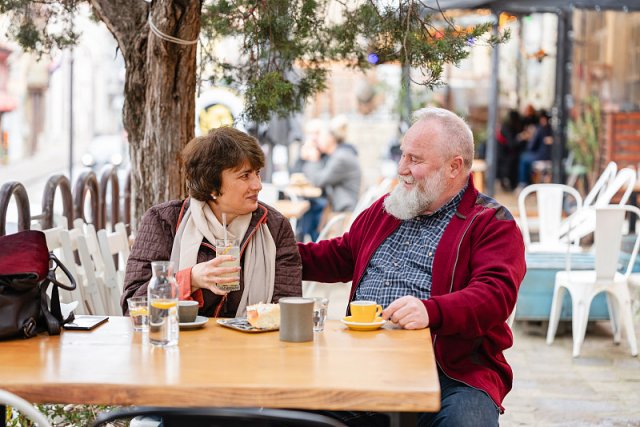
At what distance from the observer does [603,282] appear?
5.93 m

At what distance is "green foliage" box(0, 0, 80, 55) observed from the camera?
13.0 ft

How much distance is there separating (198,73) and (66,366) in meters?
2.11

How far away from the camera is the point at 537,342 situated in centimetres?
621

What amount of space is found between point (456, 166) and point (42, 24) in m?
2.07

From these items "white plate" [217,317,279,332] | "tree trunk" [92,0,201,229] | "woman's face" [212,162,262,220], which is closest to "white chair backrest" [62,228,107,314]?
"tree trunk" [92,0,201,229]

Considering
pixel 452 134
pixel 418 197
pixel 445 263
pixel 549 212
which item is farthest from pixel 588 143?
pixel 445 263

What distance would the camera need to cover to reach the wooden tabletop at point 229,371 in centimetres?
197

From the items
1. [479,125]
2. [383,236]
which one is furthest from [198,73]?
[479,125]

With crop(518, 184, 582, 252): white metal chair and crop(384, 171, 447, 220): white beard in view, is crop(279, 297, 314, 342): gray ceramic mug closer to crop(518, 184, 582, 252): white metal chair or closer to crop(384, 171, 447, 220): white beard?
crop(384, 171, 447, 220): white beard

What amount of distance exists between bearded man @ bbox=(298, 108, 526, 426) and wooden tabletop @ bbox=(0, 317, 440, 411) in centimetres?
29

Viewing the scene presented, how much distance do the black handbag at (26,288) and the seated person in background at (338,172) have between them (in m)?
6.73

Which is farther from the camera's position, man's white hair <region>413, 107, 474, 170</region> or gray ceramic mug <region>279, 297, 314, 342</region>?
man's white hair <region>413, 107, 474, 170</region>

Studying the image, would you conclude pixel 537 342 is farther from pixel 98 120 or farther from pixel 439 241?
pixel 98 120

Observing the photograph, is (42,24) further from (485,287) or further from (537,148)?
(537,148)
